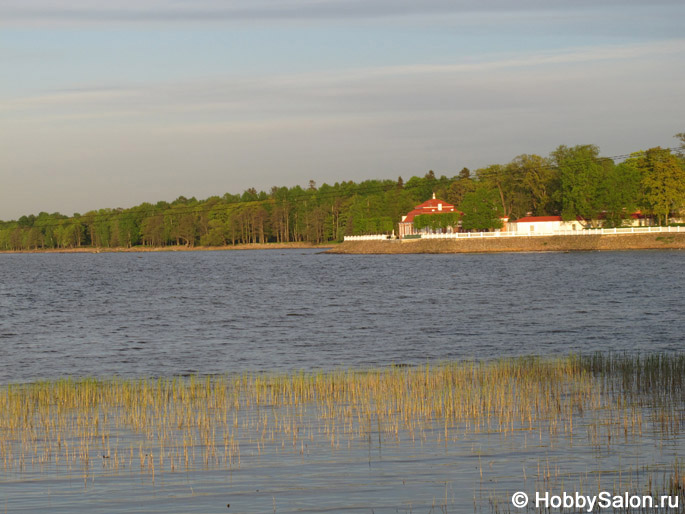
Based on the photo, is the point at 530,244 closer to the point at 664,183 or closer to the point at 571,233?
the point at 571,233

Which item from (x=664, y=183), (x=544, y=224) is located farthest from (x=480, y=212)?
(x=664, y=183)

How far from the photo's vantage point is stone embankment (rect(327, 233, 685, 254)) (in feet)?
492

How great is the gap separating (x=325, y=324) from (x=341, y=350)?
11501 millimetres

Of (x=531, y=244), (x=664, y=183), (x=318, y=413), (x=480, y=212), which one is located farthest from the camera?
(x=480, y=212)

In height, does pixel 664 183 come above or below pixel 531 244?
above

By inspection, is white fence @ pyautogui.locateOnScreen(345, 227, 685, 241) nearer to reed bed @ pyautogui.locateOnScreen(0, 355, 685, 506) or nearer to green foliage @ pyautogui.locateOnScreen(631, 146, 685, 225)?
green foliage @ pyautogui.locateOnScreen(631, 146, 685, 225)

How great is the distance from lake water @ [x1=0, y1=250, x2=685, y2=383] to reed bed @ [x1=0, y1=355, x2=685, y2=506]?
546cm

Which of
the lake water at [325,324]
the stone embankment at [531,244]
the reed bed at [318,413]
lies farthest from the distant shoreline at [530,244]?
the reed bed at [318,413]

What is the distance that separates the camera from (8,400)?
22125mm

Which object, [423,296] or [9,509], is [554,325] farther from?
[9,509]

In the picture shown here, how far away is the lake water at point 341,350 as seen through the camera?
13.4 metres

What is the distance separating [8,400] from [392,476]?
1229 cm

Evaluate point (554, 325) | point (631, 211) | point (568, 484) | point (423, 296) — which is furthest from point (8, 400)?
point (631, 211)

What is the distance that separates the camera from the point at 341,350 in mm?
34031
